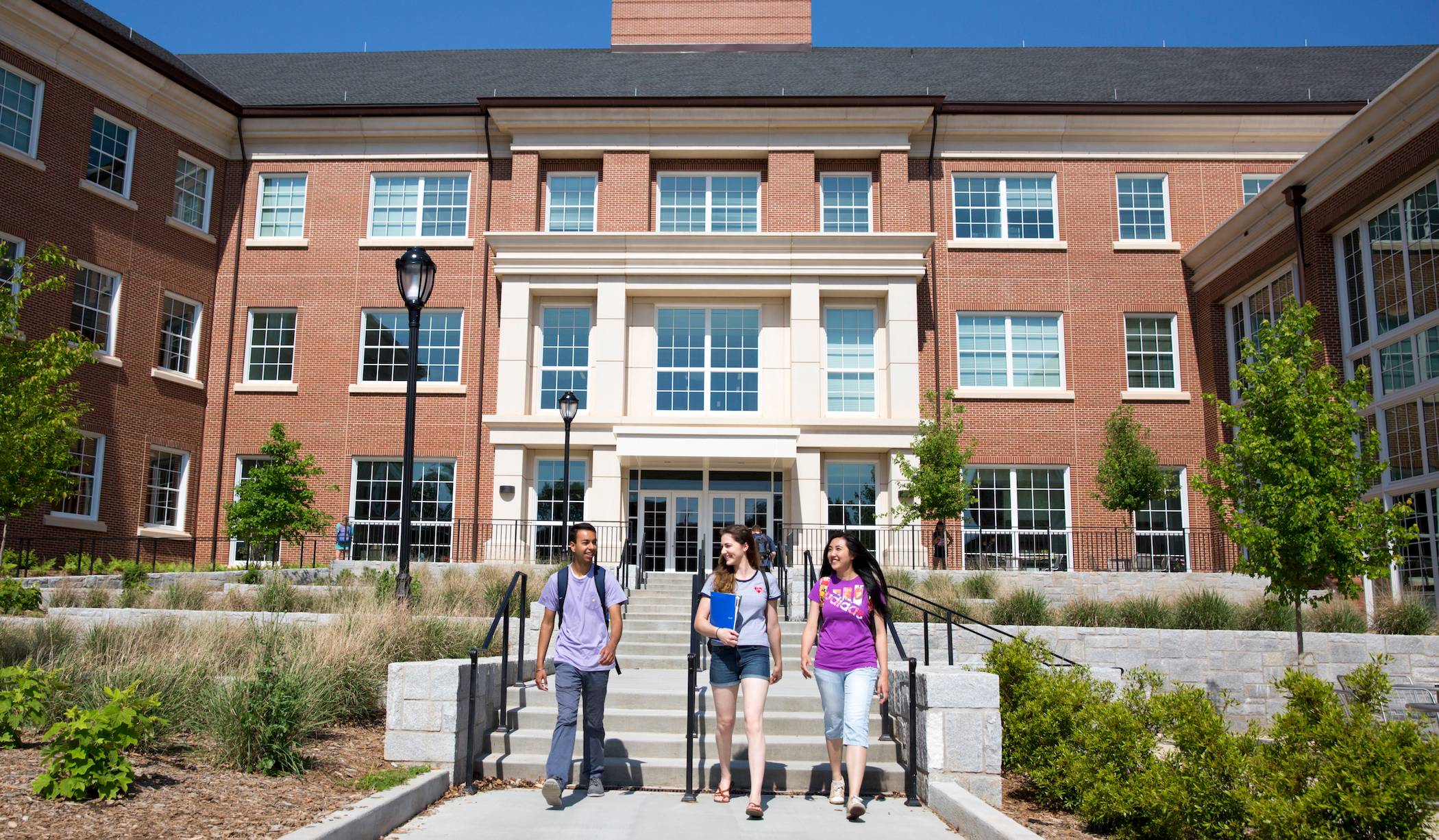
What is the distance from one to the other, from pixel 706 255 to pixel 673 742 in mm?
17268

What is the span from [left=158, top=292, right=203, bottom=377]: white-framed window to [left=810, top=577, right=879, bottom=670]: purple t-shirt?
72.0ft

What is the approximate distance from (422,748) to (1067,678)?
5158mm

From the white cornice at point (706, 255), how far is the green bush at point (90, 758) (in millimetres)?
19482

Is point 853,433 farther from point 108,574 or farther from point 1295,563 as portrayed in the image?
point 108,574

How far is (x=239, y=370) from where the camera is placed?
2616 centimetres

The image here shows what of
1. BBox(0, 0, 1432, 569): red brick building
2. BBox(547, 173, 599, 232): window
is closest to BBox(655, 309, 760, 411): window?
BBox(0, 0, 1432, 569): red brick building

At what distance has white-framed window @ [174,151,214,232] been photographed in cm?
2536

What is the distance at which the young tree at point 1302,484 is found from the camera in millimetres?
14203

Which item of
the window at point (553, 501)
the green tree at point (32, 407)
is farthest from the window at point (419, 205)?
the green tree at point (32, 407)

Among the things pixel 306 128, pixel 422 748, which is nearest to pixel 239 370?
pixel 306 128

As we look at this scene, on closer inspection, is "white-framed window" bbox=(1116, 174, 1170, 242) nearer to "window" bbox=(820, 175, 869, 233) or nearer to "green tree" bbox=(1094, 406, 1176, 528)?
"green tree" bbox=(1094, 406, 1176, 528)

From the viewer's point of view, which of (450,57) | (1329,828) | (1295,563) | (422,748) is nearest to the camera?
(1329,828)

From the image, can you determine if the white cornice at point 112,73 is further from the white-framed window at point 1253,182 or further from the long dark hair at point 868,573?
the white-framed window at point 1253,182

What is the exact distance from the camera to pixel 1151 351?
25844 millimetres
